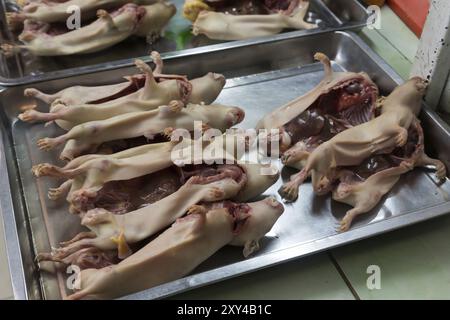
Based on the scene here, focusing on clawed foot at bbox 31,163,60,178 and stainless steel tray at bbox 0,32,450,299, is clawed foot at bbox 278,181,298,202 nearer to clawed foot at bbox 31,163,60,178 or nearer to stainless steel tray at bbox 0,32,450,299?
stainless steel tray at bbox 0,32,450,299

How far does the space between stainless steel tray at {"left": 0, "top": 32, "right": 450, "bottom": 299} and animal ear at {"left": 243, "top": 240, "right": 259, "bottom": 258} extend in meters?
0.02

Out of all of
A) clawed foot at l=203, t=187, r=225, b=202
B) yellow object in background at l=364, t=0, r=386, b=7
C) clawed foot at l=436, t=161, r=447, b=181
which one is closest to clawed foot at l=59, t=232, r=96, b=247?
clawed foot at l=203, t=187, r=225, b=202

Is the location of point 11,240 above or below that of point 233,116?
below

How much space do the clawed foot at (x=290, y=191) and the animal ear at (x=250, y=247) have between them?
17 centimetres

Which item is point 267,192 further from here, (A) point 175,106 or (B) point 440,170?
(B) point 440,170

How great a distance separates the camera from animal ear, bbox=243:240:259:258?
1.17 m

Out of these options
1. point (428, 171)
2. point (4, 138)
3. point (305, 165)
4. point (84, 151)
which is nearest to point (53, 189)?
point (84, 151)

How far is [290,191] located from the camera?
1287 mm

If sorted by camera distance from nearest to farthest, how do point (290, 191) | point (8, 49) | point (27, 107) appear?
1. point (290, 191)
2. point (27, 107)
3. point (8, 49)

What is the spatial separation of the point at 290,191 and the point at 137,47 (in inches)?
33.2

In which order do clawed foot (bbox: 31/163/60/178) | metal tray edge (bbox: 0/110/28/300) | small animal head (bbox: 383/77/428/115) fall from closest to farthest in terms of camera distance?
metal tray edge (bbox: 0/110/28/300)
clawed foot (bbox: 31/163/60/178)
small animal head (bbox: 383/77/428/115)

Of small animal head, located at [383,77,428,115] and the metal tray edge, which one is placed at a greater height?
small animal head, located at [383,77,428,115]

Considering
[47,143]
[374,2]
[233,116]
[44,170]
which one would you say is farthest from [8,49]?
[374,2]

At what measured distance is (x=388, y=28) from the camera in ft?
6.31
